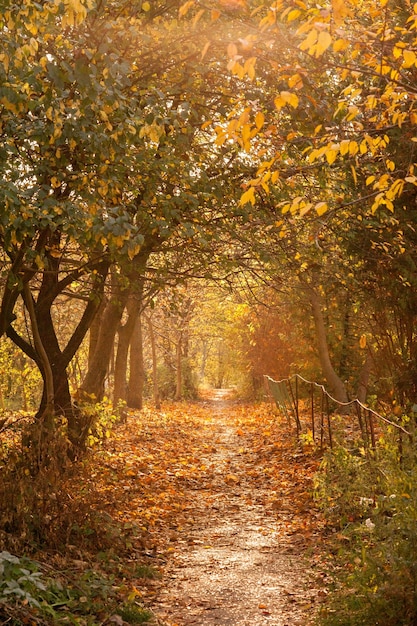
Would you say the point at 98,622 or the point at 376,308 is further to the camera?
the point at 376,308

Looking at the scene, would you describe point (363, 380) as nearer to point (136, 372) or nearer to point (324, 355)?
point (324, 355)

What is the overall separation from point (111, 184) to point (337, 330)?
14.6m

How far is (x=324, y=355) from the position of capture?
20.5 metres

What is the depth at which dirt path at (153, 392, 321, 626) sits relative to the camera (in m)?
6.27

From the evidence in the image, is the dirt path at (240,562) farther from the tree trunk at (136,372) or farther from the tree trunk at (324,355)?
the tree trunk at (136,372)

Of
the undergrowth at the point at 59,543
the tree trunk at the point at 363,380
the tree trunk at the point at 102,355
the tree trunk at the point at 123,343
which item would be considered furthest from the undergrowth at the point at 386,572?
the tree trunk at the point at 123,343

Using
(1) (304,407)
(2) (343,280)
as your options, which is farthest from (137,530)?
(1) (304,407)

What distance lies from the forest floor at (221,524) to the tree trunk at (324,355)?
3.15 m

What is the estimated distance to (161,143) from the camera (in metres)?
8.92

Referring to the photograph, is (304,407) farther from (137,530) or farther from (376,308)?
(137,530)

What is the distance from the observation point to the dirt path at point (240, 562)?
20.6 feet

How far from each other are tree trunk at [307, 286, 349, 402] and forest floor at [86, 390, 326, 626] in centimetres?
315

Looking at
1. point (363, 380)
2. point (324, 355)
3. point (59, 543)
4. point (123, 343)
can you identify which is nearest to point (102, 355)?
point (123, 343)

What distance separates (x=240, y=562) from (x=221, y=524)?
6.00 ft
